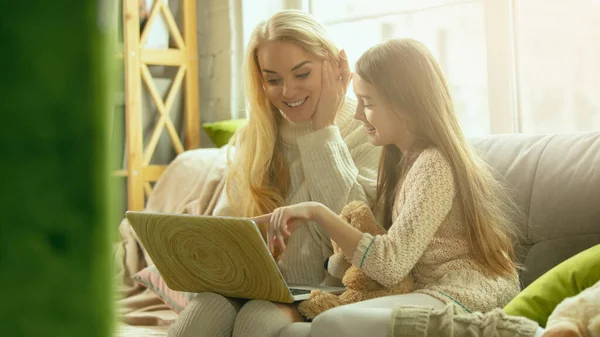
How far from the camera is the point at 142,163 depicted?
153 inches

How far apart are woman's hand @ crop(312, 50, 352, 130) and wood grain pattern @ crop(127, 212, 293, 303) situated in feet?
1.85

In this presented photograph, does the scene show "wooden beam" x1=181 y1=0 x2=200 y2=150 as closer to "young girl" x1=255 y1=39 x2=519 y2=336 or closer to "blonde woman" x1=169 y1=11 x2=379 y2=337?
"blonde woman" x1=169 y1=11 x2=379 y2=337

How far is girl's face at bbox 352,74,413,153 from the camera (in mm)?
1693

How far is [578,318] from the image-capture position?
45.1 inches

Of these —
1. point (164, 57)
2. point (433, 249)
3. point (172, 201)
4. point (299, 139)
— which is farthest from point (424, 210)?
point (164, 57)

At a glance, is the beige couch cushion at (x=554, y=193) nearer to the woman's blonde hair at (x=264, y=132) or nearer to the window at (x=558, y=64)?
the woman's blonde hair at (x=264, y=132)

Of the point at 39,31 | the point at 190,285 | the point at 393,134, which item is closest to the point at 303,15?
the point at 393,134

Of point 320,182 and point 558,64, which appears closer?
point 320,182

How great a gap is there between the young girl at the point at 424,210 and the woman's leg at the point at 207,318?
0.17 metres

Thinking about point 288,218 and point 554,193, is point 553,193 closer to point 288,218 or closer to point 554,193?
point 554,193

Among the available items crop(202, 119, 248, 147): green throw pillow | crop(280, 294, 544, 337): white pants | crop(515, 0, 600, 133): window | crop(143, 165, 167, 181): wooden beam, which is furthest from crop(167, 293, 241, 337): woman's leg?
crop(143, 165, 167, 181): wooden beam

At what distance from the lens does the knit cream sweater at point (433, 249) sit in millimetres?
1522

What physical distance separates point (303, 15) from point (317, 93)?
21cm

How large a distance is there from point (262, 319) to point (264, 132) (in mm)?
650
